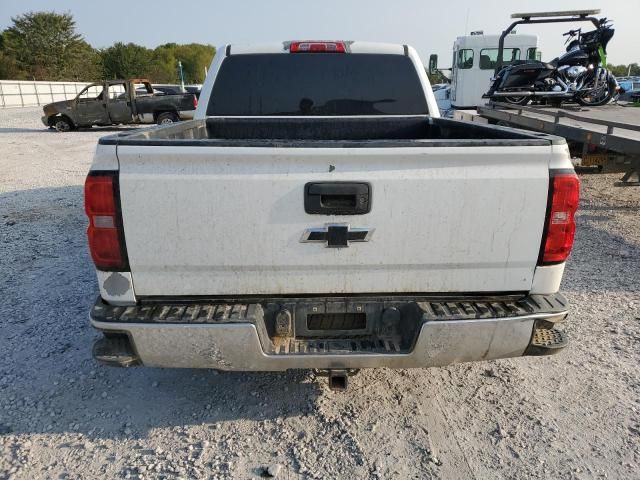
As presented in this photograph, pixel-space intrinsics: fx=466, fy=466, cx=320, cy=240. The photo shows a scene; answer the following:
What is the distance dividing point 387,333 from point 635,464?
4.85 feet

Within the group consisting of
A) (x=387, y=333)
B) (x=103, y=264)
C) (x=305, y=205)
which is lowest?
(x=387, y=333)

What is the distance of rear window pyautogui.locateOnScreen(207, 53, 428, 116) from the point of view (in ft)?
13.3

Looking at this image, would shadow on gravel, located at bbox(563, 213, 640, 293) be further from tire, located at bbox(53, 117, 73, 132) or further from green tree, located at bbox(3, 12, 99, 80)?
green tree, located at bbox(3, 12, 99, 80)

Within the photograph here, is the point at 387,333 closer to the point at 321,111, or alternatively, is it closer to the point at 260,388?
the point at 260,388

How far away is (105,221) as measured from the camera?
2.20 m

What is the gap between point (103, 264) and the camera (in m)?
2.27

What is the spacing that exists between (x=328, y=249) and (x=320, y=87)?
2.28 metres

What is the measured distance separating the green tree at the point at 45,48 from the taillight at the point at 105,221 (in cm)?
5834

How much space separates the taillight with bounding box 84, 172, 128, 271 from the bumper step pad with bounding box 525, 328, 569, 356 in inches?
82.2

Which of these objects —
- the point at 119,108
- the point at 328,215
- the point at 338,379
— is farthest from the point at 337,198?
the point at 119,108

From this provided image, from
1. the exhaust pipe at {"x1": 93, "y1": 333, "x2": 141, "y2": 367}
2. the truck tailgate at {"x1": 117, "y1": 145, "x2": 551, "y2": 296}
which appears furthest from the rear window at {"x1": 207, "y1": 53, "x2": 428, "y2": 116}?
the exhaust pipe at {"x1": 93, "y1": 333, "x2": 141, "y2": 367}

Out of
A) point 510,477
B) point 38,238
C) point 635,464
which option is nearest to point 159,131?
point 510,477

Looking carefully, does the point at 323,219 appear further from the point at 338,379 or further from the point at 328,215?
Answer: the point at 338,379

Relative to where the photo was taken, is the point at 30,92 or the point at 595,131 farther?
the point at 30,92
